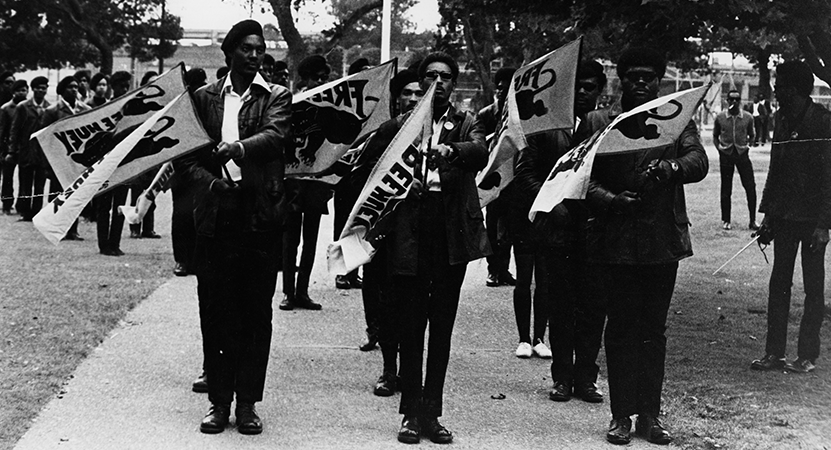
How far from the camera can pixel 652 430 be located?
651 cm

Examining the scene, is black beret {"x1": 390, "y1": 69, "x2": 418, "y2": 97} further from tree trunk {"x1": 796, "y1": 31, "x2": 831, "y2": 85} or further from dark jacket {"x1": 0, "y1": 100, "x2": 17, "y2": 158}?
dark jacket {"x1": 0, "y1": 100, "x2": 17, "y2": 158}

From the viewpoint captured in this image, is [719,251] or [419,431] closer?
[419,431]

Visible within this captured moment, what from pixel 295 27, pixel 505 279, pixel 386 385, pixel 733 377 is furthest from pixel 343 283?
pixel 295 27

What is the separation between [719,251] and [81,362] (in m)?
10.3

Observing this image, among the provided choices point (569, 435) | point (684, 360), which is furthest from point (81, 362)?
point (684, 360)

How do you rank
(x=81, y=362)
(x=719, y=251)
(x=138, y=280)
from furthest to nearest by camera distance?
(x=719, y=251), (x=138, y=280), (x=81, y=362)

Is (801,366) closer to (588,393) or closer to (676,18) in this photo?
(588,393)

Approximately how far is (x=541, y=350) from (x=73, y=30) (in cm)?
4041

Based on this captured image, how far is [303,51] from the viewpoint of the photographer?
79.9ft

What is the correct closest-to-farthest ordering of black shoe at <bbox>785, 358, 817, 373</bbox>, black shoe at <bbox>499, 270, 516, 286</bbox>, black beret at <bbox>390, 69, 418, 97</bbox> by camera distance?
black beret at <bbox>390, 69, 418, 97</bbox>
black shoe at <bbox>785, 358, 817, 373</bbox>
black shoe at <bbox>499, 270, 516, 286</bbox>

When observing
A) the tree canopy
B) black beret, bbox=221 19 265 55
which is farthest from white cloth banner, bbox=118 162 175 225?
the tree canopy

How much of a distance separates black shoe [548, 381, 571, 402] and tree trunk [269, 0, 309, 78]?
55.3 ft

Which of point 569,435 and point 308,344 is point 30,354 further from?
point 569,435

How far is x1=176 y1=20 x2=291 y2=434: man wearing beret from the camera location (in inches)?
256
